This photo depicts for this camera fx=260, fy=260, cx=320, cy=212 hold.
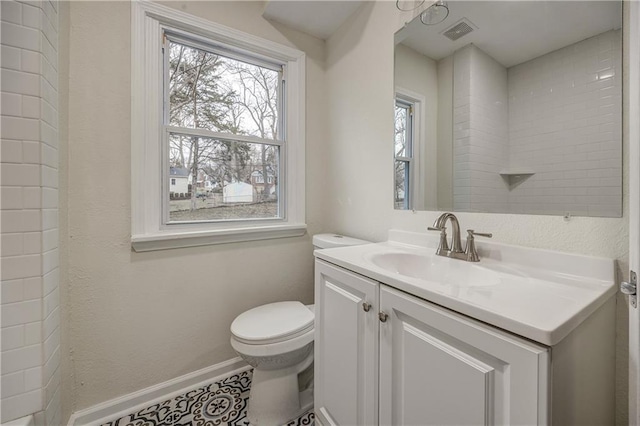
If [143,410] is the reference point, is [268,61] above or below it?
above

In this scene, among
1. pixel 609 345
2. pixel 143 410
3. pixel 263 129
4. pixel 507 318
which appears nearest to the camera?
pixel 507 318

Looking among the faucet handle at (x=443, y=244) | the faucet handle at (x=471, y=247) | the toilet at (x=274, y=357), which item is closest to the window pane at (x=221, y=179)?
the toilet at (x=274, y=357)

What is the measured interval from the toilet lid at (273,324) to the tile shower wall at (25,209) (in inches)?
27.6

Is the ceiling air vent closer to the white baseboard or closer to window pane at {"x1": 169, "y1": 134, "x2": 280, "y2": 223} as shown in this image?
window pane at {"x1": 169, "y1": 134, "x2": 280, "y2": 223}

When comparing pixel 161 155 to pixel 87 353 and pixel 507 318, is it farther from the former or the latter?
pixel 507 318

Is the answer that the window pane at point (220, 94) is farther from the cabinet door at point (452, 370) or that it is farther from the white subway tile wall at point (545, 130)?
the cabinet door at point (452, 370)

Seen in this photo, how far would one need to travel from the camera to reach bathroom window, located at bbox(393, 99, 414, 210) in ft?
4.39

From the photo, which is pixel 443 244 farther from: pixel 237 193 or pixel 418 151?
pixel 237 193

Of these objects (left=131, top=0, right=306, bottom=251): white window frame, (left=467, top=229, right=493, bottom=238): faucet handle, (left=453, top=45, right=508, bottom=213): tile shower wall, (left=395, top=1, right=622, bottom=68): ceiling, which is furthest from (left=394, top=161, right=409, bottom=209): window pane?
(left=131, top=0, right=306, bottom=251): white window frame

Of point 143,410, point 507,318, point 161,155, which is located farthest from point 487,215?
point 143,410

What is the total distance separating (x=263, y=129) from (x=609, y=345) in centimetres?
182

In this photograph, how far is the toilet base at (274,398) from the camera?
1.23m

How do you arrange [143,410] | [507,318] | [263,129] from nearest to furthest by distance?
[507,318] < [143,410] < [263,129]

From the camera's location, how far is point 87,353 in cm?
124
